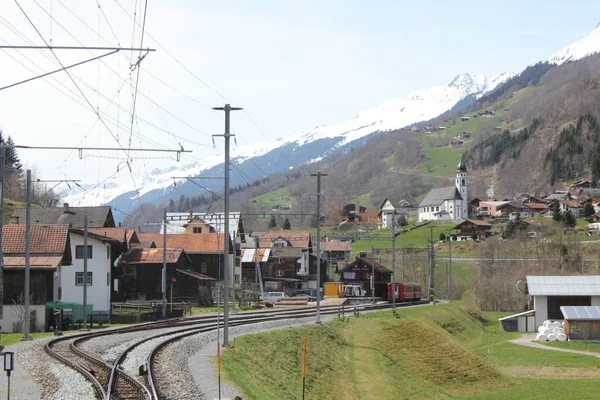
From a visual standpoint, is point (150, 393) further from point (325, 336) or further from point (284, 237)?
point (284, 237)

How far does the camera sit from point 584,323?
72250 mm

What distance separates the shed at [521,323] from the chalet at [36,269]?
1768 inches

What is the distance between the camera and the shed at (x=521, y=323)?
83188mm

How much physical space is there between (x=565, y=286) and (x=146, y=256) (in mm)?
41470

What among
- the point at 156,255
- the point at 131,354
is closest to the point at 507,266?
the point at 156,255

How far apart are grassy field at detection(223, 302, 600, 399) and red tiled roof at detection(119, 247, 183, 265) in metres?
21.2

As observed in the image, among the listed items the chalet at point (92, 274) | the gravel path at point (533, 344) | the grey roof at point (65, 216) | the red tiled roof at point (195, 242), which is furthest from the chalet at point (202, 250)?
the gravel path at point (533, 344)

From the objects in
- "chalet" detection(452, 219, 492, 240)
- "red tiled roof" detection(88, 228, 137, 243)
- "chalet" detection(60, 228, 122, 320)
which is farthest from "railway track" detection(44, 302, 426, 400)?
"chalet" detection(452, 219, 492, 240)

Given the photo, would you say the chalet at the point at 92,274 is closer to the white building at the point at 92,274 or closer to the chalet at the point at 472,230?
the white building at the point at 92,274

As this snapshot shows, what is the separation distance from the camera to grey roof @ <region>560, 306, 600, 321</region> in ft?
236

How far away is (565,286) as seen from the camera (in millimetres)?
84000

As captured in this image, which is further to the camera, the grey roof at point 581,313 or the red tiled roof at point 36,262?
the grey roof at point 581,313

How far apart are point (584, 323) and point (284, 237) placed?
57.2 meters

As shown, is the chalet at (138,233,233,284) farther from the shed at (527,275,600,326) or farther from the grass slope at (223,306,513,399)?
the shed at (527,275,600,326)
